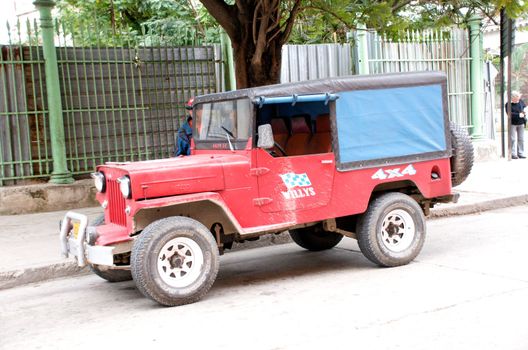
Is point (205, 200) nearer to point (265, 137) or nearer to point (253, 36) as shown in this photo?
point (265, 137)

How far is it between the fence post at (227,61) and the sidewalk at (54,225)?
358 cm

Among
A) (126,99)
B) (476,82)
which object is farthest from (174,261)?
(476,82)

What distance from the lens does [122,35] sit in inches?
439

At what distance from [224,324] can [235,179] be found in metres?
1.44

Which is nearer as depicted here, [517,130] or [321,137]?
[321,137]

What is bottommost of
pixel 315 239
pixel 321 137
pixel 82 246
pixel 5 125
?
pixel 315 239

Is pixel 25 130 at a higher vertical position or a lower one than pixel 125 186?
higher

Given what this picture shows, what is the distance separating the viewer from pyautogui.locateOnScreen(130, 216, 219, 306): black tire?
530 centimetres

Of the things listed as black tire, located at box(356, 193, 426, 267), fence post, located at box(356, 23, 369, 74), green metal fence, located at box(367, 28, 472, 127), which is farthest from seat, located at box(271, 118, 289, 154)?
green metal fence, located at box(367, 28, 472, 127)

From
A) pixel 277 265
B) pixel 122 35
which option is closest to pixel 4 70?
pixel 122 35

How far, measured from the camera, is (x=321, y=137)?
6605 millimetres

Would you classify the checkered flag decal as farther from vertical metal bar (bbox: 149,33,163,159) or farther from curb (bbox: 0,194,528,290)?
vertical metal bar (bbox: 149,33,163,159)

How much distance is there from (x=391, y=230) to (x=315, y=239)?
4.04 ft

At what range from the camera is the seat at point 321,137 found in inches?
256
